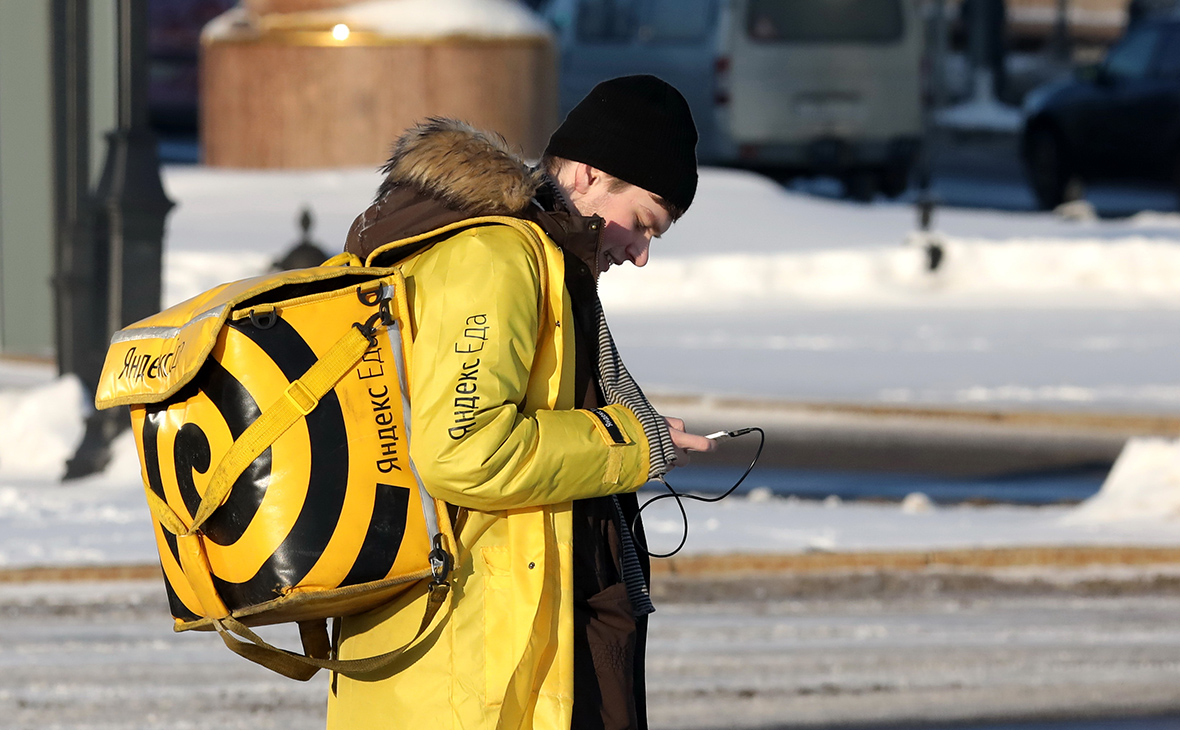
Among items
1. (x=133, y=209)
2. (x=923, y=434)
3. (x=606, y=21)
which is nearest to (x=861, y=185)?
(x=606, y=21)

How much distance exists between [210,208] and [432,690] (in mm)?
12121

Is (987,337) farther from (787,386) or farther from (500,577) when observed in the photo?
(500,577)

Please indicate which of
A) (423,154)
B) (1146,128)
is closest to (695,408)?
(423,154)

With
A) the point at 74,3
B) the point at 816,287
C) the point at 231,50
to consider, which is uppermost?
the point at 74,3

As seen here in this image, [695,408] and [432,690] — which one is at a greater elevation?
[432,690]

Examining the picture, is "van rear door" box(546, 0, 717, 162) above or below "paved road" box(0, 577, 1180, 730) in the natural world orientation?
above

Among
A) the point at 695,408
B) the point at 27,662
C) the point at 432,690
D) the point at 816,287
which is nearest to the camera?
the point at 432,690

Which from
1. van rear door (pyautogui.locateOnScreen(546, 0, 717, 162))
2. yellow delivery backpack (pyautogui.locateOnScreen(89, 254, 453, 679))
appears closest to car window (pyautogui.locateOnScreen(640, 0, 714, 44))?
van rear door (pyautogui.locateOnScreen(546, 0, 717, 162))

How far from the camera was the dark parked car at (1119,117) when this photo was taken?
55.4 ft

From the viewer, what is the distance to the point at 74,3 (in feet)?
27.6

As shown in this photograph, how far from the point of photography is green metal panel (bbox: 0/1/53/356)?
10516 millimetres

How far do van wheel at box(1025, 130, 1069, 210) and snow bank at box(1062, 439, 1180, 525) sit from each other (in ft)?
36.1

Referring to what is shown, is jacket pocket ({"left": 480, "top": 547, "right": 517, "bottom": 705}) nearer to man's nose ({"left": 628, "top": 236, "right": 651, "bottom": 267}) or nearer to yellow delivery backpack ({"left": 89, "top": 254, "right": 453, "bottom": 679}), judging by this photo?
yellow delivery backpack ({"left": 89, "top": 254, "right": 453, "bottom": 679})

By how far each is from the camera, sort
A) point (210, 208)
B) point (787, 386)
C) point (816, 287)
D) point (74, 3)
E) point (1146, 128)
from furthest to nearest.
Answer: point (1146, 128), point (210, 208), point (816, 287), point (787, 386), point (74, 3)
